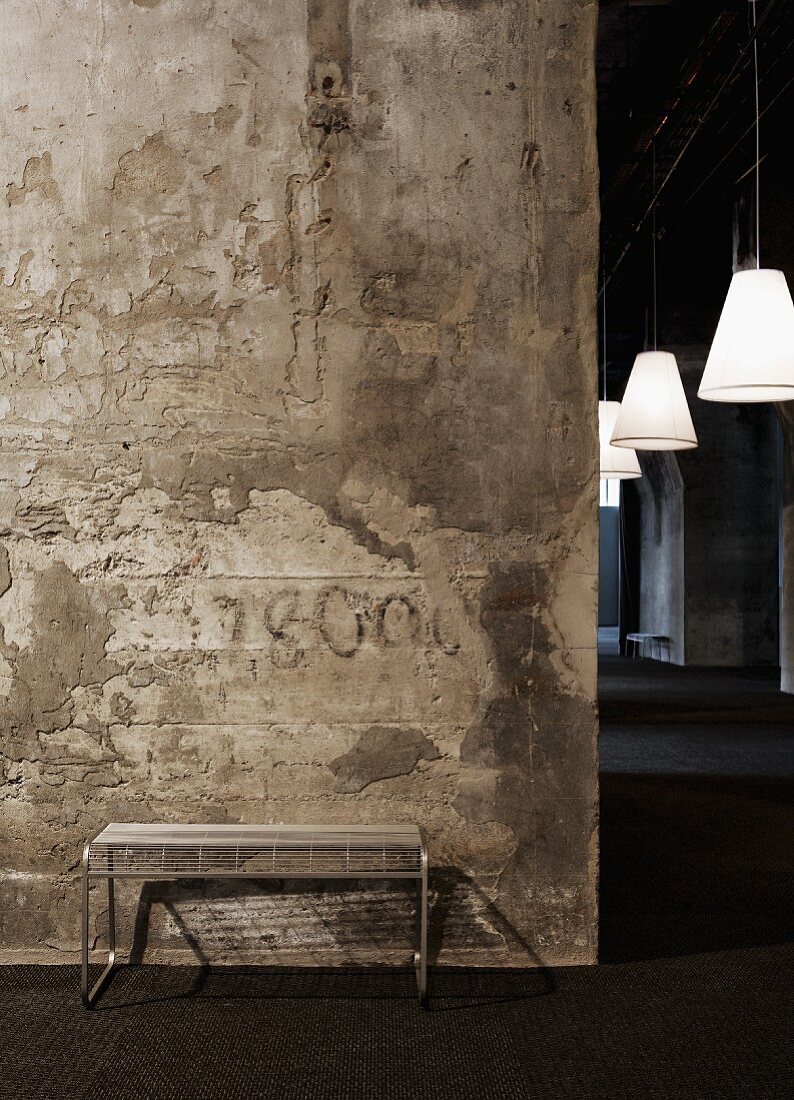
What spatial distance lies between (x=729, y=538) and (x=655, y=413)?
420 inches

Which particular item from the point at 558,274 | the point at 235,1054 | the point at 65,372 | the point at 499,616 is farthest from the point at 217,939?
the point at 558,274

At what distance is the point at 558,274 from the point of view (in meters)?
3.27

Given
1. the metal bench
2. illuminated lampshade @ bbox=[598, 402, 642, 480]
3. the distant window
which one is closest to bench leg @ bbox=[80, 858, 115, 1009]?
the metal bench

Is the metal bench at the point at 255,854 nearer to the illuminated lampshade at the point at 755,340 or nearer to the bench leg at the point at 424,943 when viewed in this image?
the bench leg at the point at 424,943

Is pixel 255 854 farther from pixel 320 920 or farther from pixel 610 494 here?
pixel 610 494

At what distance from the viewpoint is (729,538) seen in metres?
16.5

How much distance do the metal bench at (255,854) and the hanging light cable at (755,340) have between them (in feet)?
9.74

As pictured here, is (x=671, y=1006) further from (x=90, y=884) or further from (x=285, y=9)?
(x=285, y=9)

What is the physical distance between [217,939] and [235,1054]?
67 centimetres

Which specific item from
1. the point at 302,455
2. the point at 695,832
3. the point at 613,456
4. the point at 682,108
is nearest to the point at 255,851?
the point at 302,455

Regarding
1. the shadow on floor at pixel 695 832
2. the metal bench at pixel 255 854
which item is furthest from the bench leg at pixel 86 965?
the shadow on floor at pixel 695 832

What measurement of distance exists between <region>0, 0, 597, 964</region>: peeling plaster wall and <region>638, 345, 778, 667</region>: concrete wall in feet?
45.5

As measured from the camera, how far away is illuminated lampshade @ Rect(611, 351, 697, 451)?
6520mm

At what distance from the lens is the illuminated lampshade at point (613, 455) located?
8.60 meters
